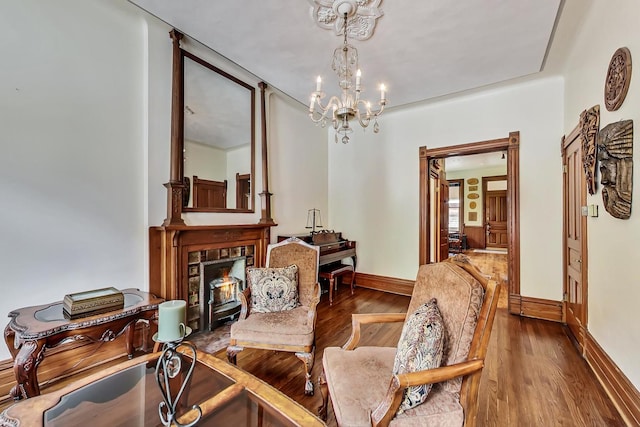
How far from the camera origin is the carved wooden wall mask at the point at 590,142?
2152 millimetres

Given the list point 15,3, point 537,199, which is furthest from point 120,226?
point 537,199

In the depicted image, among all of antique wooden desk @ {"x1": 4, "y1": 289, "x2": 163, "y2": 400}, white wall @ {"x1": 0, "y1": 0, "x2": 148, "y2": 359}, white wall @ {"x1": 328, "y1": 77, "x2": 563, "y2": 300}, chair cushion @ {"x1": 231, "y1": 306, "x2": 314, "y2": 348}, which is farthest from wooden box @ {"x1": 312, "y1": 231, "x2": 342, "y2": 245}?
antique wooden desk @ {"x1": 4, "y1": 289, "x2": 163, "y2": 400}

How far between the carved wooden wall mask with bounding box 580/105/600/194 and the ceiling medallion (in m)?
1.94

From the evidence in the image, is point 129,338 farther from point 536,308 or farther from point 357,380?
point 536,308

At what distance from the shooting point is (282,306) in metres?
2.38

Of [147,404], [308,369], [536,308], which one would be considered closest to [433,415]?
[308,369]

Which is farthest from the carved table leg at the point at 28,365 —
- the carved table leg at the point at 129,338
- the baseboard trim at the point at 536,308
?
the baseboard trim at the point at 536,308

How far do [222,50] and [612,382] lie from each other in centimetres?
433

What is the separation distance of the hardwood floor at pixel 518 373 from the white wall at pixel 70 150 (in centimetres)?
86

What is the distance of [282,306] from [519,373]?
2.04 meters

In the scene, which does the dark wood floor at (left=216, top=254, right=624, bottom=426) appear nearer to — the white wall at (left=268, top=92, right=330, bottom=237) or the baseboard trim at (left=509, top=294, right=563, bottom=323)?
the baseboard trim at (left=509, top=294, right=563, bottom=323)

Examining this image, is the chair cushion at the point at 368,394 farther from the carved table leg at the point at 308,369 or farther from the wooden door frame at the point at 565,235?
the wooden door frame at the point at 565,235

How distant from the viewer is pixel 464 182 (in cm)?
952

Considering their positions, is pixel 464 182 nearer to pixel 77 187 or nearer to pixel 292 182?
pixel 292 182
